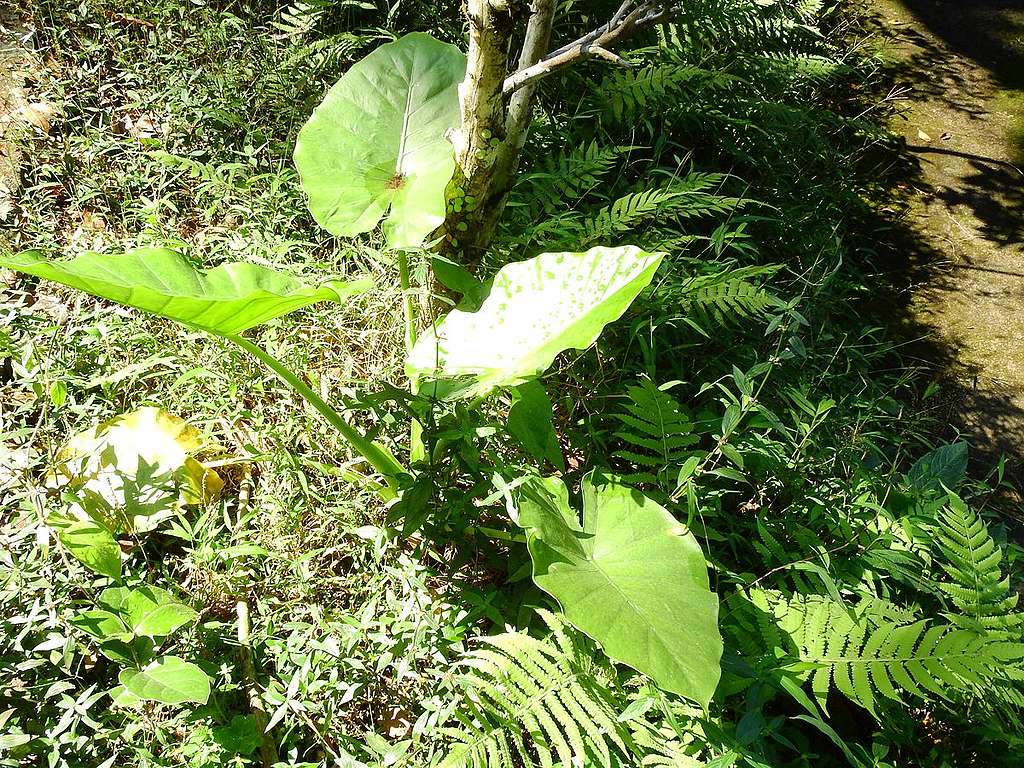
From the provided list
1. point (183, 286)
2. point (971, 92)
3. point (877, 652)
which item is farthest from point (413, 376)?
point (971, 92)

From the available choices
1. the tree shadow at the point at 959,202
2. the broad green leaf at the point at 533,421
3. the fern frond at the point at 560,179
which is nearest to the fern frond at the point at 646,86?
the fern frond at the point at 560,179

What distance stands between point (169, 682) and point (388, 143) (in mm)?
1315

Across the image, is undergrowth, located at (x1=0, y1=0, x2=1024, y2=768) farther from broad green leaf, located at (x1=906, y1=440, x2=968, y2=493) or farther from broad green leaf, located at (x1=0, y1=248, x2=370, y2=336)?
broad green leaf, located at (x1=0, y1=248, x2=370, y2=336)

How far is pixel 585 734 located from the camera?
5.09 ft

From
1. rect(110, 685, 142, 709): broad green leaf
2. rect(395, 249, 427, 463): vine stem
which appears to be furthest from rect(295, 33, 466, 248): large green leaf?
rect(110, 685, 142, 709): broad green leaf

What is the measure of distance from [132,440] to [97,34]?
177cm

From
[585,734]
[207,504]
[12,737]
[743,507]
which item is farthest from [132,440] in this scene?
[743,507]

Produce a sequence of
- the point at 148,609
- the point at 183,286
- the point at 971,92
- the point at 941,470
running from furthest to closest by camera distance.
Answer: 1. the point at 971,92
2. the point at 941,470
3. the point at 148,609
4. the point at 183,286

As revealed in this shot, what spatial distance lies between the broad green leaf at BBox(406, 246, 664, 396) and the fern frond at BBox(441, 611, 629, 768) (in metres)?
0.51

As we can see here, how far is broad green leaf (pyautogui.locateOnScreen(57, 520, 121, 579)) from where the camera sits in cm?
163

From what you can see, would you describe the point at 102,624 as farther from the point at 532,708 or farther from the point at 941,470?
the point at 941,470

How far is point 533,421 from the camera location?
1748 millimetres

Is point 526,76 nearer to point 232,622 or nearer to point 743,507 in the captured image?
point 743,507

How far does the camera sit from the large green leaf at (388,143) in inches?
71.1
